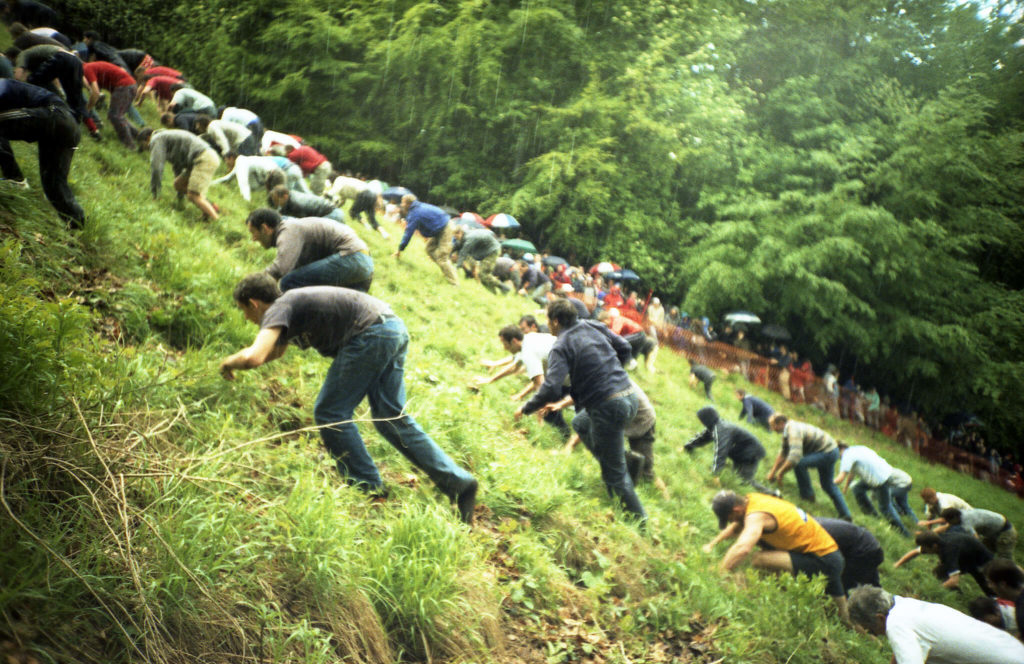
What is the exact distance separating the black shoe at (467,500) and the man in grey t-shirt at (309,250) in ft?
7.70

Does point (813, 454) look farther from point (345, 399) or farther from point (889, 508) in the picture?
point (345, 399)

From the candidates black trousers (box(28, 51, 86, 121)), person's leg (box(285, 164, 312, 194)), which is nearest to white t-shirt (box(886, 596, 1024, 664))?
person's leg (box(285, 164, 312, 194))

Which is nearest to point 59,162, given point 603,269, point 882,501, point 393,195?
point 882,501

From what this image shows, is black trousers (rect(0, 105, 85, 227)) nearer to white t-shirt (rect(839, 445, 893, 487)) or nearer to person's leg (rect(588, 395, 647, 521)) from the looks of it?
person's leg (rect(588, 395, 647, 521))

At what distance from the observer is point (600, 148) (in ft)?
66.3

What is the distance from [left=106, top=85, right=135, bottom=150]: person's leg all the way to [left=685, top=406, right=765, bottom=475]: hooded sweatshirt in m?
9.29

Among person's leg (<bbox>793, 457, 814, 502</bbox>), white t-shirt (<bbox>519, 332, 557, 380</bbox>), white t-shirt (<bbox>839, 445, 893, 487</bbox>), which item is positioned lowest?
person's leg (<bbox>793, 457, 814, 502</bbox>)

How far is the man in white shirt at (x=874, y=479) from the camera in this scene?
8.35 metres

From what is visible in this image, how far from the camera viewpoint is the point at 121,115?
8602mm

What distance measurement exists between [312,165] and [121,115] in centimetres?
294

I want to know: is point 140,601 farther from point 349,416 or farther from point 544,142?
point 544,142

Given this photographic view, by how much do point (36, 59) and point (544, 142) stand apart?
57.1ft

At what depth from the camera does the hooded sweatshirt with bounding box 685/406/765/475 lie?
300 inches

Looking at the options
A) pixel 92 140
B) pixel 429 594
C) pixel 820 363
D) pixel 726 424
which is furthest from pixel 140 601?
pixel 820 363
